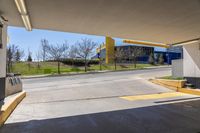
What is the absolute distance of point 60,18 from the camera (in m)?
7.57

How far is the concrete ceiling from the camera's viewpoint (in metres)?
6.05

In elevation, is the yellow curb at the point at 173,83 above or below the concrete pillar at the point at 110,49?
below

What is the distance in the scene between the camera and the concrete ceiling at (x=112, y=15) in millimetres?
6054

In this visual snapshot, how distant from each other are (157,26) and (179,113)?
3685 mm

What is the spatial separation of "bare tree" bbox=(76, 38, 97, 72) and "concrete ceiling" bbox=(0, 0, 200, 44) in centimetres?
2930

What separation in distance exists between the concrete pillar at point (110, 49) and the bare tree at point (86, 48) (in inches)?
102

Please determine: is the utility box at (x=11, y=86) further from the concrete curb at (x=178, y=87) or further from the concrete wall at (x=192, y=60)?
the concrete wall at (x=192, y=60)

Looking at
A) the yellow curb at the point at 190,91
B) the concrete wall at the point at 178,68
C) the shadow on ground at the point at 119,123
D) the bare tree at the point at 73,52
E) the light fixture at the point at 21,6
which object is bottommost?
the shadow on ground at the point at 119,123

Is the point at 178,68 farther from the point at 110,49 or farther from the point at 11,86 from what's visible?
the point at 110,49

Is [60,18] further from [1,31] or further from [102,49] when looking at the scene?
[102,49]

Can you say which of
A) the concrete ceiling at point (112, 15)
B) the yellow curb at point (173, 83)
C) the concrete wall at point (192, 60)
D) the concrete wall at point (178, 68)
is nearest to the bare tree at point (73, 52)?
the concrete wall at point (178, 68)

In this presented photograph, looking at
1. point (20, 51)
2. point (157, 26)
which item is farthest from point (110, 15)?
point (20, 51)

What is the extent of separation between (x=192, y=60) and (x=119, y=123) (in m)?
9.10

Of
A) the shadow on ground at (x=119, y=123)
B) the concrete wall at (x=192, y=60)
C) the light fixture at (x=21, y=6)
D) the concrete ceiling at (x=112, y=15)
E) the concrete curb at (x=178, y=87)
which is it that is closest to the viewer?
the shadow on ground at (x=119, y=123)
